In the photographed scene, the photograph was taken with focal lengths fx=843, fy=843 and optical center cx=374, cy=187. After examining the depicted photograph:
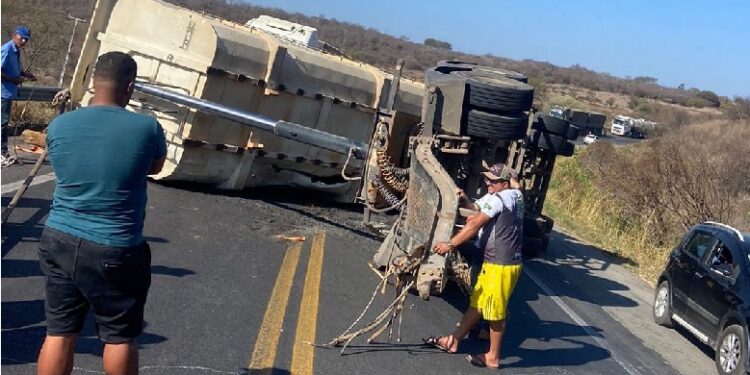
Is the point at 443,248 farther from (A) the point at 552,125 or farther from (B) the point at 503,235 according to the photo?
(A) the point at 552,125

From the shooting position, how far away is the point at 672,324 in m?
11.1

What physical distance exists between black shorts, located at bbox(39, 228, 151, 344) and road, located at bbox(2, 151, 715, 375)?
0.99 m

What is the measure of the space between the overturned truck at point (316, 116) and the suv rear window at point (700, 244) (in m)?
2.35

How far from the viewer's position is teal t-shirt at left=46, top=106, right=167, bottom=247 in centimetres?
411

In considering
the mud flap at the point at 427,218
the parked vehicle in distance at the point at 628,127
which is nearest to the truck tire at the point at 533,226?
the mud flap at the point at 427,218

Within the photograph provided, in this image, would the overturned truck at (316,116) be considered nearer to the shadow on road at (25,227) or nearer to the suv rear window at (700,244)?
the suv rear window at (700,244)

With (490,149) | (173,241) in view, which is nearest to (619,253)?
(490,149)

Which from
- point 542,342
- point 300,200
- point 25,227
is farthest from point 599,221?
point 25,227

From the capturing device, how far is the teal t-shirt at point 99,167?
411cm

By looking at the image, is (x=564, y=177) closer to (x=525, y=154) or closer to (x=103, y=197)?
(x=525, y=154)

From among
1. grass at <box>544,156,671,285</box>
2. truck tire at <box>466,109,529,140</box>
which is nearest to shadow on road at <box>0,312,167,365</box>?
truck tire at <box>466,109,529,140</box>

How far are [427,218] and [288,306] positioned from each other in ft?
4.76

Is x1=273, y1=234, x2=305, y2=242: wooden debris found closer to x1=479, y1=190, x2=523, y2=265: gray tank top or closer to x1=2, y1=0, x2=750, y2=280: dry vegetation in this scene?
x1=479, y1=190, x2=523, y2=265: gray tank top

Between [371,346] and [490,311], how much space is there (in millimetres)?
1024
